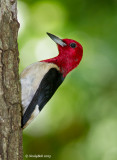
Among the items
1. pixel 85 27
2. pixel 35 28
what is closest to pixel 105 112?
pixel 85 27

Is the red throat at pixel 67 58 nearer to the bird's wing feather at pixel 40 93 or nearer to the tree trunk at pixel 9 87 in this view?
the bird's wing feather at pixel 40 93

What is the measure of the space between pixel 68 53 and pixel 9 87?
6.39 feet

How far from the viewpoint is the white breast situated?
4062 millimetres

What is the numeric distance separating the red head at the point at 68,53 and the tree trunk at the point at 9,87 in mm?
1507

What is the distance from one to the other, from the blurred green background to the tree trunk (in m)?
2.15

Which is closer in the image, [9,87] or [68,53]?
[9,87]

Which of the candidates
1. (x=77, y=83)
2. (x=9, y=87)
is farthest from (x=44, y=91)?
(x=77, y=83)

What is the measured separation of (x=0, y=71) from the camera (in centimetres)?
310

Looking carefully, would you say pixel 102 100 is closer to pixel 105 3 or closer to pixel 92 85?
pixel 92 85

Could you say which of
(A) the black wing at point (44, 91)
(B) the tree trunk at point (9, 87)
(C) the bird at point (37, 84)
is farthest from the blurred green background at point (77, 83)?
(B) the tree trunk at point (9, 87)

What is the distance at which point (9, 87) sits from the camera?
3.13 metres

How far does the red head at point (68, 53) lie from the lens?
15.8ft

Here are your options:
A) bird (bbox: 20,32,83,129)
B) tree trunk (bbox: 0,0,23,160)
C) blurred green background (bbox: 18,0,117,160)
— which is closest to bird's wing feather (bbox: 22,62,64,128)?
bird (bbox: 20,32,83,129)

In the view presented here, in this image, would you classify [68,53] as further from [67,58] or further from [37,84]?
[37,84]
